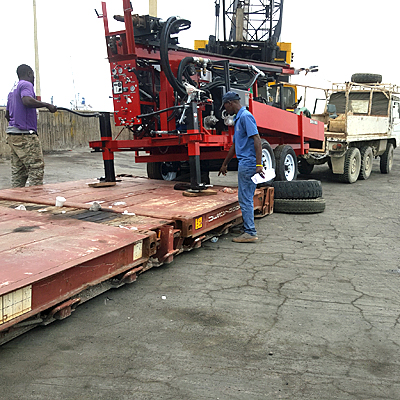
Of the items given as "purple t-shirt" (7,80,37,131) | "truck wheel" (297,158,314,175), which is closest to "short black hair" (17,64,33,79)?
"purple t-shirt" (7,80,37,131)

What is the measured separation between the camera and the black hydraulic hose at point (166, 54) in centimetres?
642

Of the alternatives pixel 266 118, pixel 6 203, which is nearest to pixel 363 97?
pixel 266 118

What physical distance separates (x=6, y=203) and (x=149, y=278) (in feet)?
8.26

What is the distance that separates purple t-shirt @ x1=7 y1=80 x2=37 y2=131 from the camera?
6.70 m

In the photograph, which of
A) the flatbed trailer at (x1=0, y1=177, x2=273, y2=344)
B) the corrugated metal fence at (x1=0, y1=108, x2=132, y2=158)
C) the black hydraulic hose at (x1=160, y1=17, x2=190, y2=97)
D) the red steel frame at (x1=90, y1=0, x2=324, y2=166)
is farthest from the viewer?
the corrugated metal fence at (x1=0, y1=108, x2=132, y2=158)

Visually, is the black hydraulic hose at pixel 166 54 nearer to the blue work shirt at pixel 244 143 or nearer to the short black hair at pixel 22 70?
the blue work shirt at pixel 244 143

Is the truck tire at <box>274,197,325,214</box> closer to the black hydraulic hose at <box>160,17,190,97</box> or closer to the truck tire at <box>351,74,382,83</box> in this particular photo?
the black hydraulic hose at <box>160,17,190,97</box>

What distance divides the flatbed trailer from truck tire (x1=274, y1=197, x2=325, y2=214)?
709 millimetres

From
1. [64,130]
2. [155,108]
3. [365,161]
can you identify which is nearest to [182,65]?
[155,108]

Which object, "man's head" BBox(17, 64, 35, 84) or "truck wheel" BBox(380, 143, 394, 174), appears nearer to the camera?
"man's head" BBox(17, 64, 35, 84)

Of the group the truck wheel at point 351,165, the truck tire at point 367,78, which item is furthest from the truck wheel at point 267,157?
the truck tire at point 367,78

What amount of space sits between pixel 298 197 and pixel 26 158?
4500mm

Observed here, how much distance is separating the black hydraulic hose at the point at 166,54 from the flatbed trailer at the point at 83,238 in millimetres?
1605

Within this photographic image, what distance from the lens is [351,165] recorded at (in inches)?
453
